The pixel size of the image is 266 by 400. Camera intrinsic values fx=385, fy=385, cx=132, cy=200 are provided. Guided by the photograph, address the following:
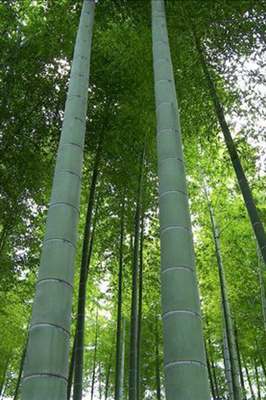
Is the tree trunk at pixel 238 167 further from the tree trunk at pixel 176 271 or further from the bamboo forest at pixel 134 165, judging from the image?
the tree trunk at pixel 176 271

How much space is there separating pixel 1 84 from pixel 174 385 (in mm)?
4787

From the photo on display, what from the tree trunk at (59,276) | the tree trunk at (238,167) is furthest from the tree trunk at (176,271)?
the tree trunk at (238,167)

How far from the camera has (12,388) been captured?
1577cm

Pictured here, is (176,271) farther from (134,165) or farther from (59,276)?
(134,165)

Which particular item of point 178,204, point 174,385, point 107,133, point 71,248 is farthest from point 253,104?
point 174,385

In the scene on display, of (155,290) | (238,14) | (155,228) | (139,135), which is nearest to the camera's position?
(238,14)

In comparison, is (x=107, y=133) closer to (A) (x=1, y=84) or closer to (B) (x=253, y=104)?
(A) (x=1, y=84)

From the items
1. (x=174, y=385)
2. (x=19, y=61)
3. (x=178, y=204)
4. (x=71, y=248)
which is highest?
(x=19, y=61)

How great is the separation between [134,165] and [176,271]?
4.49m

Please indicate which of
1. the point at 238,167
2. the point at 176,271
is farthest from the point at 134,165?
the point at 176,271

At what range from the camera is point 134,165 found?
20.4 feet

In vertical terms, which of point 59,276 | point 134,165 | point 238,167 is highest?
point 134,165

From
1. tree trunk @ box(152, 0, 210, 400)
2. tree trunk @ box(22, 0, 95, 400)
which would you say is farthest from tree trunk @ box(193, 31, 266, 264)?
tree trunk @ box(22, 0, 95, 400)

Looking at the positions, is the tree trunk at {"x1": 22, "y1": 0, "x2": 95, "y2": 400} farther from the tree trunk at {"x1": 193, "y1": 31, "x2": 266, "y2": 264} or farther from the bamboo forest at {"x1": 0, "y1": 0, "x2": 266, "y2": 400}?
the tree trunk at {"x1": 193, "y1": 31, "x2": 266, "y2": 264}
